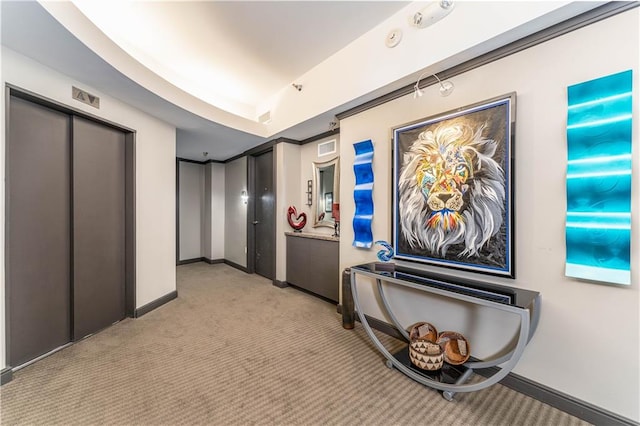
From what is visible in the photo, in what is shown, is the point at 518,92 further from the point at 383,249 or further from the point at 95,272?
the point at 95,272

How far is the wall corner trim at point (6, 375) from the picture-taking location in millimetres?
1825

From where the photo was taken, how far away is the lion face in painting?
193cm

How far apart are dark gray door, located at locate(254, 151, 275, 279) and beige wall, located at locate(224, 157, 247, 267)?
0.40 metres

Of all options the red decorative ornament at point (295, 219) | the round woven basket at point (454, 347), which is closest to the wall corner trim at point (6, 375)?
the red decorative ornament at point (295, 219)

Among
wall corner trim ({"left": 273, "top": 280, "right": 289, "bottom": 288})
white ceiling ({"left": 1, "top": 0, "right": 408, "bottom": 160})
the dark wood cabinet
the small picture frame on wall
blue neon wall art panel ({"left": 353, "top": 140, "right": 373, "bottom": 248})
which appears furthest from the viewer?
wall corner trim ({"left": 273, "top": 280, "right": 289, "bottom": 288})

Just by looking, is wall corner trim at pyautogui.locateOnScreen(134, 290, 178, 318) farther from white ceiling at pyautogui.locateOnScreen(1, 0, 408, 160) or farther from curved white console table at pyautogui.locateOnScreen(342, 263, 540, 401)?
curved white console table at pyautogui.locateOnScreen(342, 263, 540, 401)

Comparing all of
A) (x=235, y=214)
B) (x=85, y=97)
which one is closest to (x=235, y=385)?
(x=85, y=97)

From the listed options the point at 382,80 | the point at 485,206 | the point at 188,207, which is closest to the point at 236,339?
the point at 485,206

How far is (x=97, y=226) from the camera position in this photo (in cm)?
269

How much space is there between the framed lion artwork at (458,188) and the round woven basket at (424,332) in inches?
21.9

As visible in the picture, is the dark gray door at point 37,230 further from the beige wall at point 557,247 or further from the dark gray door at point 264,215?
the beige wall at point 557,247

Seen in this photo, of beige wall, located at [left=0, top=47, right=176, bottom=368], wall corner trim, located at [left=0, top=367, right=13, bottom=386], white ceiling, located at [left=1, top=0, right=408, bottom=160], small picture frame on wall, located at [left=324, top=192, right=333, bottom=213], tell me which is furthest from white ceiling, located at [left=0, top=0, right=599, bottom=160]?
wall corner trim, located at [left=0, top=367, right=13, bottom=386]

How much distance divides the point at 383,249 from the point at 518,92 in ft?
5.60

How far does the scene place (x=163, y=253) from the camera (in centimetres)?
349
